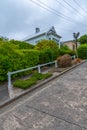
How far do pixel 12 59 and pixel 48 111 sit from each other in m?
4.53

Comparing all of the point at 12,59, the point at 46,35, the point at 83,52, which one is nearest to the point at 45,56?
the point at 12,59

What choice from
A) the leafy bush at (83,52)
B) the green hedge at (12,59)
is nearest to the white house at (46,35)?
the leafy bush at (83,52)

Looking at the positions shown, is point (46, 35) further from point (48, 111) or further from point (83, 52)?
point (48, 111)

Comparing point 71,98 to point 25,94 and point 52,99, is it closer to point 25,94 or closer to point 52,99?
point 52,99

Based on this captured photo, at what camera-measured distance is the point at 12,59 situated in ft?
26.9

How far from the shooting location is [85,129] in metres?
3.59

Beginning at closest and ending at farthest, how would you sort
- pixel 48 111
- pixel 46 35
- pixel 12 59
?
pixel 48 111 < pixel 12 59 < pixel 46 35

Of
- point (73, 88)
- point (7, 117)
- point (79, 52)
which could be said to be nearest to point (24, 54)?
point (73, 88)

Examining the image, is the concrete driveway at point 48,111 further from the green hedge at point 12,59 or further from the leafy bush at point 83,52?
the leafy bush at point 83,52

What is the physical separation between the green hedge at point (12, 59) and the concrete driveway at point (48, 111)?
7.75 ft

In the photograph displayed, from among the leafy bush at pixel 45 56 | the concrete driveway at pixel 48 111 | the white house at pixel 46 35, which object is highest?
the white house at pixel 46 35

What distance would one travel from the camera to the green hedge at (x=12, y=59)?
7.54 m

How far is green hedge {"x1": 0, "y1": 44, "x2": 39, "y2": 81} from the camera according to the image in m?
7.54

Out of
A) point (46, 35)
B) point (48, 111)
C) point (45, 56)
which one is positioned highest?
point (46, 35)
